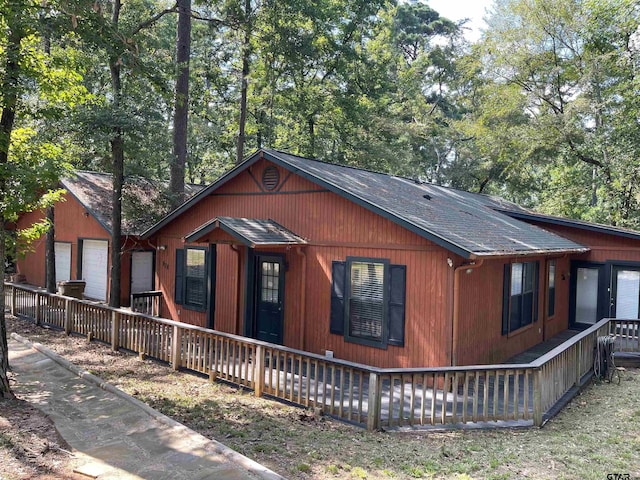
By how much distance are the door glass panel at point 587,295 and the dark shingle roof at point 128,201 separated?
1286 cm

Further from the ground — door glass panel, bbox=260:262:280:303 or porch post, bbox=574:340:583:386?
door glass panel, bbox=260:262:280:303

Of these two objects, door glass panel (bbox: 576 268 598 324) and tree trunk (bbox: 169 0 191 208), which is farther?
tree trunk (bbox: 169 0 191 208)

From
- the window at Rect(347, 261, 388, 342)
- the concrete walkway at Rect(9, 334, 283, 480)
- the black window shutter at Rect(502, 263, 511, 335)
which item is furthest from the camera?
the black window shutter at Rect(502, 263, 511, 335)

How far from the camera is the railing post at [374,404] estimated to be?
6391 mm

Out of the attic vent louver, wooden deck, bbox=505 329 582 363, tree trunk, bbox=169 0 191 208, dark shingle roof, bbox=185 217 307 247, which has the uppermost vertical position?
tree trunk, bbox=169 0 191 208

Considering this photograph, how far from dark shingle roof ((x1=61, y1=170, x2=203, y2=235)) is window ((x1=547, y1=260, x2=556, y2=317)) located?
1141 cm

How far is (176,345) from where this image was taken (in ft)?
30.0

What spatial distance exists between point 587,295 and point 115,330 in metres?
13.0

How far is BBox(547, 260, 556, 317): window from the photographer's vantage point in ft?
43.0

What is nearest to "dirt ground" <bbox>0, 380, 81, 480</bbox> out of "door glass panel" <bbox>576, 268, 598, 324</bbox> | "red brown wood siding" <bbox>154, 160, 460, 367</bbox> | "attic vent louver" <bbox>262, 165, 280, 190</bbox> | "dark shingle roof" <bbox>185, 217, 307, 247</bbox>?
"dark shingle roof" <bbox>185, 217, 307, 247</bbox>

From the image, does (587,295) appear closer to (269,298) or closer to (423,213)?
(423,213)

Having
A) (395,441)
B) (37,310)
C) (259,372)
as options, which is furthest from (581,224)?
(37,310)

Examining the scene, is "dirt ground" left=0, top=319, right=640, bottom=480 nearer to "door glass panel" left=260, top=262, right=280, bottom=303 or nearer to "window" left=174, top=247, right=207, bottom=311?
"door glass panel" left=260, top=262, right=280, bottom=303

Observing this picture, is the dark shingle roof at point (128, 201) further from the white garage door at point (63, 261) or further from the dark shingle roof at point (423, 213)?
the white garage door at point (63, 261)
